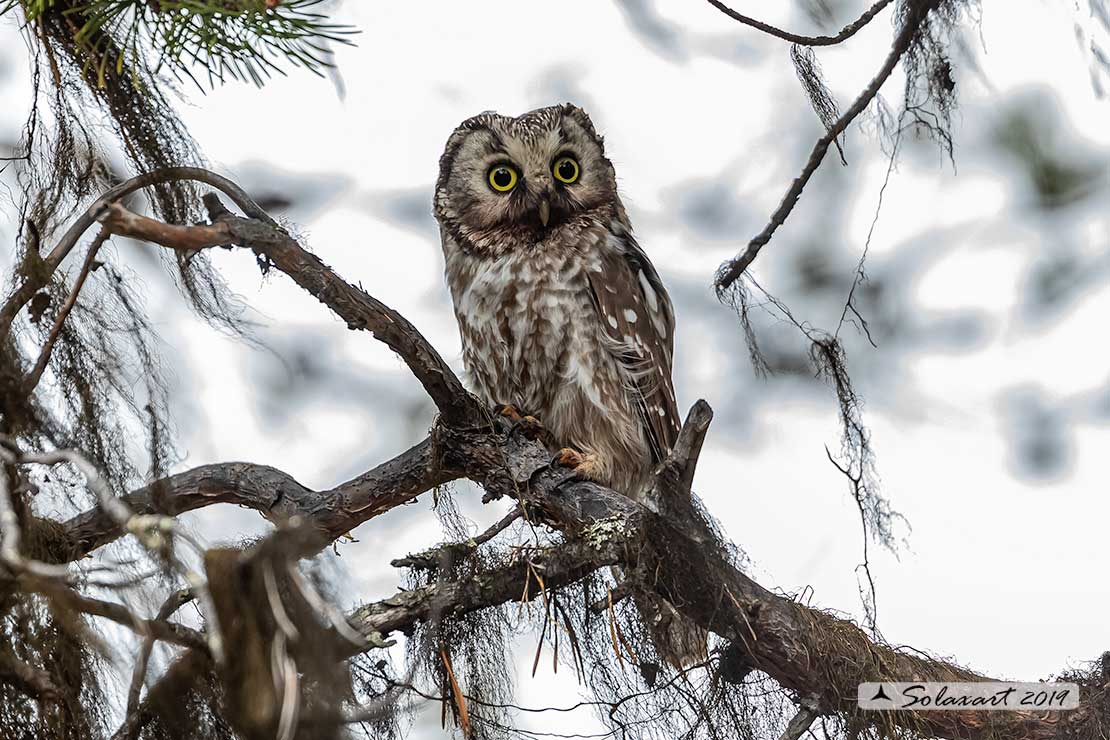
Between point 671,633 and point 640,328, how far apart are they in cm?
119

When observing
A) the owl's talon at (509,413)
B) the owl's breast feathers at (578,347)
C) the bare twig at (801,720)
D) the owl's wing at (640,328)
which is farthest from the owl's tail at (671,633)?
the owl's wing at (640,328)

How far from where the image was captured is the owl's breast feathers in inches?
123

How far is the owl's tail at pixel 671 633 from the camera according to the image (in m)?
2.18

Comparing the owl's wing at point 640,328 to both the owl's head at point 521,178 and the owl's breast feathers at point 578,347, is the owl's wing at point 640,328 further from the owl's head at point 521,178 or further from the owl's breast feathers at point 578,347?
the owl's head at point 521,178

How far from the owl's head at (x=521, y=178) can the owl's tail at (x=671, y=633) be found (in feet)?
4.53

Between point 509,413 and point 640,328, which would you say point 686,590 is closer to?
point 509,413

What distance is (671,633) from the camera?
2236 millimetres

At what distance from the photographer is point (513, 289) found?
3.17 m

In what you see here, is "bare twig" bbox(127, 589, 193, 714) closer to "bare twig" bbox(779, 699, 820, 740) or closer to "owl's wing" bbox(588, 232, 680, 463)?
"bare twig" bbox(779, 699, 820, 740)

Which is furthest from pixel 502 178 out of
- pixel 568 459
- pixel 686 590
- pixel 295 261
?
pixel 686 590

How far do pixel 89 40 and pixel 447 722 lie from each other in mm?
1448

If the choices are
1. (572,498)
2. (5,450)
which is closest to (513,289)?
(572,498)

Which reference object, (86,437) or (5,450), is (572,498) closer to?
(86,437)

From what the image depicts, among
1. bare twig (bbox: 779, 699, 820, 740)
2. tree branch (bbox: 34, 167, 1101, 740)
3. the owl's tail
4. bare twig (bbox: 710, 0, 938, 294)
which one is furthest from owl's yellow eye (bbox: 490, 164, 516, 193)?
bare twig (bbox: 779, 699, 820, 740)
